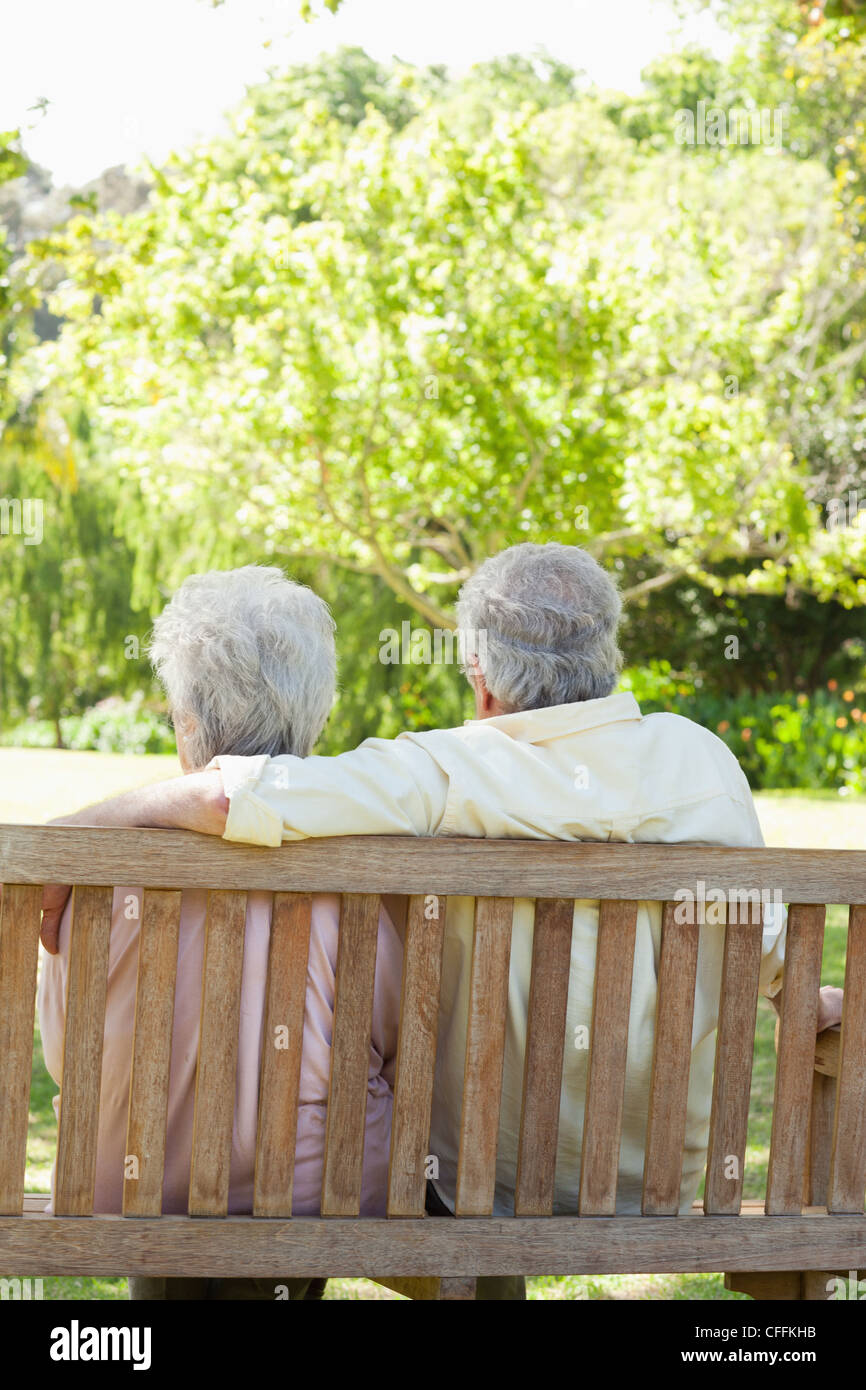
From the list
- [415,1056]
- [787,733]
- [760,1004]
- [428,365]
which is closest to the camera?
[415,1056]

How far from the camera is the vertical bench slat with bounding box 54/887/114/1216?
1.73 metres

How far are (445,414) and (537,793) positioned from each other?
10557 mm

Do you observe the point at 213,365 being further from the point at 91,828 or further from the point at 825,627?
the point at 91,828

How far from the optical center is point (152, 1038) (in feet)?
5.80

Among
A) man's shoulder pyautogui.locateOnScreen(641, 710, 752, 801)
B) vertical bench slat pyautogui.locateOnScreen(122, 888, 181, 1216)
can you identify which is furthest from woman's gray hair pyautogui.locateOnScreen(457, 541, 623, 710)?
vertical bench slat pyautogui.locateOnScreen(122, 888, 181, 1216)

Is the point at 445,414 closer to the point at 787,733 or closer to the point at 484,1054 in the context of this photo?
the point at 787,733

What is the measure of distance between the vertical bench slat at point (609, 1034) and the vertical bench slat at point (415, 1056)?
0.69 feet

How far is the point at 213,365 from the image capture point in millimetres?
12984

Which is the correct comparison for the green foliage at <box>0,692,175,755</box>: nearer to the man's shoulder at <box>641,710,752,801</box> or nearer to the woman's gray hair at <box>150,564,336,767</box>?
the woman's gray hair at <box>150,564,336,767</box>

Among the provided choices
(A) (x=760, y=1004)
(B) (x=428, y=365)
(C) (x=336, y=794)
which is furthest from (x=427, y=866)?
(B) (x=428, y=365)

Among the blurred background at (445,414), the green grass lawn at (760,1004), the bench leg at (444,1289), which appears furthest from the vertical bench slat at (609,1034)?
the blurred background at (445,414)

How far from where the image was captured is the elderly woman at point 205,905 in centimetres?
191

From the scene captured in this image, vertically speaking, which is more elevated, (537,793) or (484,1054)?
(537,793)
